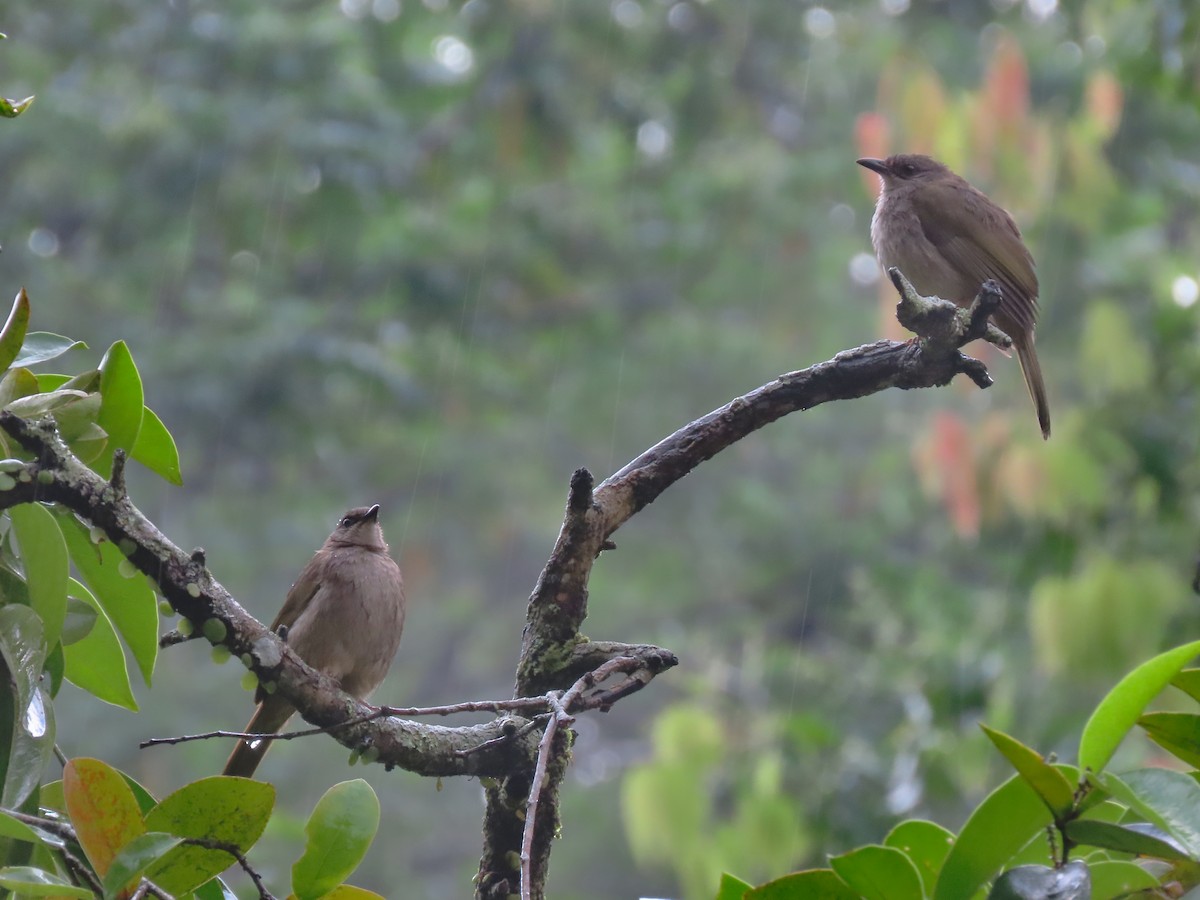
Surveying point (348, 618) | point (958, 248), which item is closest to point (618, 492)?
point (348, 618)

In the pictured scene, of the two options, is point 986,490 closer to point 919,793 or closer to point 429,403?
point 919,793

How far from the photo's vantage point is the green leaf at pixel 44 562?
176 cm

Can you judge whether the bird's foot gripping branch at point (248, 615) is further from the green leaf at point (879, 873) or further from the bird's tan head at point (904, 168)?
the bird's tan head at point (904, 168)

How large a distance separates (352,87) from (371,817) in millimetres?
10070

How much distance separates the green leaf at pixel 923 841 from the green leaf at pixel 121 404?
1298 mm

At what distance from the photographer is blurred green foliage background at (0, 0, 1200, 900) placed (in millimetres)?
6125

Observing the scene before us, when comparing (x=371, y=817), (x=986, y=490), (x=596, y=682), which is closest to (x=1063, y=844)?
(x=596, y=682)

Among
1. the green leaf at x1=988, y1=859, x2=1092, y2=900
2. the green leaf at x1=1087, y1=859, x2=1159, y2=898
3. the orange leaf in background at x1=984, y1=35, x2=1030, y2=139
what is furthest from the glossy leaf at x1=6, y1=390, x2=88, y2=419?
the orange leaf in background at x1=984, y1=35, x2=1030, y2=139

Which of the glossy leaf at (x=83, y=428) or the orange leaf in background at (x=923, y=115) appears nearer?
the glossy leaf at (x=83, y=428)

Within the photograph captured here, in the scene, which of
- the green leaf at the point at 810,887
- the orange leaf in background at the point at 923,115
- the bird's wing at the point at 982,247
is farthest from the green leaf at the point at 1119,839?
the orange leaf in background at the point at 923,115

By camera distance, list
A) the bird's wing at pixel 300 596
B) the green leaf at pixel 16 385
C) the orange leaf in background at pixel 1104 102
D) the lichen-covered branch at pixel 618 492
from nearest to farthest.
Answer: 1. the green leaf at pixel 16 385
2. the lichen-covered branch at pixel 618 492
3. the bird's wing at pixel 300 596
4. the orange leaf in background at pixel 1104 102

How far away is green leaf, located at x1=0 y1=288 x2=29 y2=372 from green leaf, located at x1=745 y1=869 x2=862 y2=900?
1.26 metres

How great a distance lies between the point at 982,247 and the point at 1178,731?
322 cm

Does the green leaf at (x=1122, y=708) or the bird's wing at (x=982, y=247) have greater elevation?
the bird's wing at (x=982, y=247)
